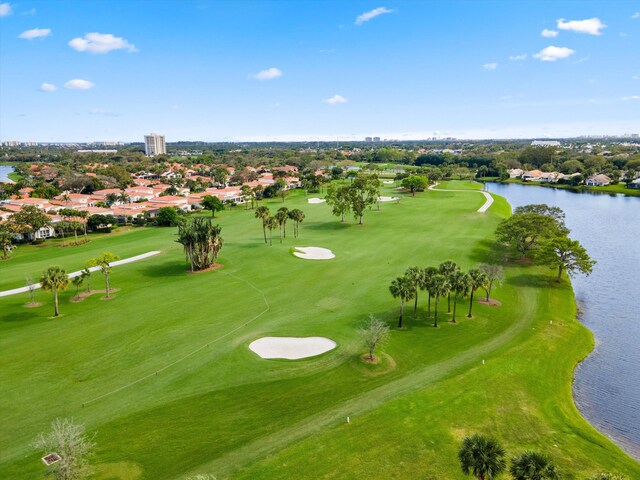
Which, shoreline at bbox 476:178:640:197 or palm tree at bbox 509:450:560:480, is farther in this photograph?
shoreline at bbox 476:178:640:197

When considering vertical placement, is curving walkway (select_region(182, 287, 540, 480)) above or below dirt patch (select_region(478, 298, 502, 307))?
below

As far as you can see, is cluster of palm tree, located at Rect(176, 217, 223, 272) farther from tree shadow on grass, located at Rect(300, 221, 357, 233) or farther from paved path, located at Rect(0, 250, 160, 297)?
tree shadow on grass, located at Rect(300, 221, 357, 233)

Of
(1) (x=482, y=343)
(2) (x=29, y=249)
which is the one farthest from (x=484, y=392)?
(2) (x=29, y=249)

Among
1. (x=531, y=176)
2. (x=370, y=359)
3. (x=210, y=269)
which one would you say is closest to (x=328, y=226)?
(x=210, y=269)

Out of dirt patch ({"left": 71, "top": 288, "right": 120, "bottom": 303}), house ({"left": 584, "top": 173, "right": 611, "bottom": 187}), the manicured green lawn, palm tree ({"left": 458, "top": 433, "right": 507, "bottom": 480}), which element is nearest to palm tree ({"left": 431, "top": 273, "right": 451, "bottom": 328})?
the manicured green lawn

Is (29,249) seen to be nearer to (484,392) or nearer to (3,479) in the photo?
(3,479)

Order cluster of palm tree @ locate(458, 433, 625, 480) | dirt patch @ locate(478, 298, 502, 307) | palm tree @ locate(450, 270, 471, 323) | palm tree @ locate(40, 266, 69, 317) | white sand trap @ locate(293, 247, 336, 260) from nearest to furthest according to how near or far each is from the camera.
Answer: cluster of palm tree @ locate(458, 433, 625, 480) → palm tree @ locate(450, 270, 471, 323) → palm tree @ locate(40, 266, 69, 317) → dirt patch @ locate(478, 298, 502, 307) → white sand trap @ locate(293, 247, 336, 260)
